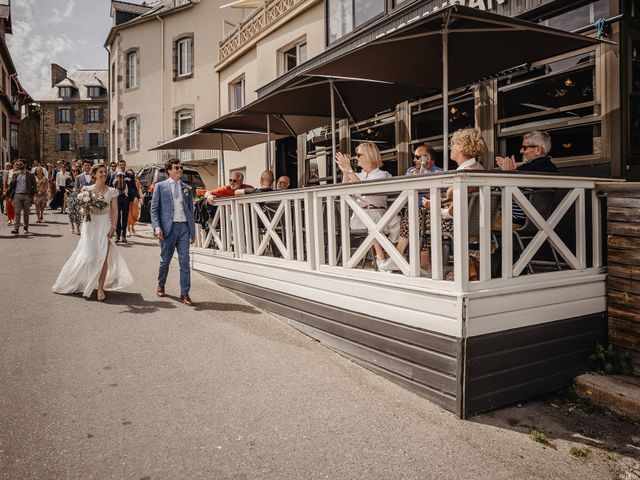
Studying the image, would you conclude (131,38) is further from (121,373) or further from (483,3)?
(121,373)

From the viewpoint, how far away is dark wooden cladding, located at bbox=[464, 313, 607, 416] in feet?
11.8

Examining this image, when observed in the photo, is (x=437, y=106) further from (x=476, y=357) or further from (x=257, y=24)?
(x=257, y=24)

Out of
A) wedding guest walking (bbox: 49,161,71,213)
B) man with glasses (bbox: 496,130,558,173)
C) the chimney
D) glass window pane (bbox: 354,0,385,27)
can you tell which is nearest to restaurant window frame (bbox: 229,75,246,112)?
wedding guest walking (bbox: 49,161,71,213)

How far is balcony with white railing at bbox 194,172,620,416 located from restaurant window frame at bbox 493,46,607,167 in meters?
0.80

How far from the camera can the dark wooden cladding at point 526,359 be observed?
3.61m

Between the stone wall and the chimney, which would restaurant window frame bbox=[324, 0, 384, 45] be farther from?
the chimney

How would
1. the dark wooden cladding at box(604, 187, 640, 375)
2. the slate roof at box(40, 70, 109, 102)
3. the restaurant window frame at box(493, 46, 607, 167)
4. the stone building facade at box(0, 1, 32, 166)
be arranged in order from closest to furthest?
the dark wooden cladding at box(604, 187, 640, 375), the restaurant window frame at box(493, 46, 607, 167), the stone building facade at box(0, 1, 32, 166), the slate roof at box(40, 70, 109, 102)

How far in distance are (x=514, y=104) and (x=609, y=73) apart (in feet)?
4.20

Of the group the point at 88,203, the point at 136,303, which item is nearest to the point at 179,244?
the point at 136,303

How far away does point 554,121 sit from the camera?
5.84 m

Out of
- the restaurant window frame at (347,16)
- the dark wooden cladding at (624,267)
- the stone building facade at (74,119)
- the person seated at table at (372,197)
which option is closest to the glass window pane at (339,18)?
the restaurant window frame at (347,16)

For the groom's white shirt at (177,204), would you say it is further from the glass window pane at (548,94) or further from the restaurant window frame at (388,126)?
the glass window pane at (548,94)

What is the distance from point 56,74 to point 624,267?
60.8 meters

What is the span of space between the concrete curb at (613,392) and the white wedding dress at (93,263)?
19.3ft
